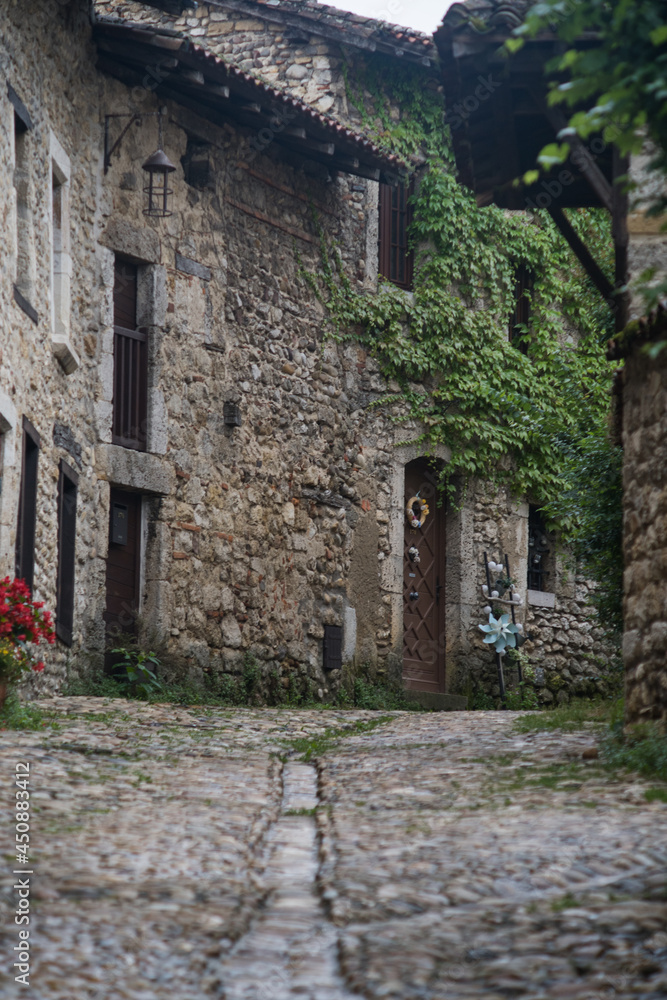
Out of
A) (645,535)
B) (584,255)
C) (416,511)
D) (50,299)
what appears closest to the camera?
(645,535)

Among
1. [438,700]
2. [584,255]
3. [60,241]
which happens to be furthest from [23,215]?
[438,700]

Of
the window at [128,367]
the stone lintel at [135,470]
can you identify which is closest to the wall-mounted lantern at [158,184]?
the window at [128,367]

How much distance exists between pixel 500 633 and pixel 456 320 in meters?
3.59

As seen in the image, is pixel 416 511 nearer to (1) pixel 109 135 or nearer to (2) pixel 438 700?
(2) pixel 438 700

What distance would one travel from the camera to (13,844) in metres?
4.24

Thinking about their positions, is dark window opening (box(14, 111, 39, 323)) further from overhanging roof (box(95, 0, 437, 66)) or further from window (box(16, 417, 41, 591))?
overhanging roof (box(95, 0, 437, 66))

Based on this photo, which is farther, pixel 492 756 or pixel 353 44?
pixel 353 44

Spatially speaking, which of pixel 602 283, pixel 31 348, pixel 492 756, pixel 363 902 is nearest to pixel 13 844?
pixel 363 902

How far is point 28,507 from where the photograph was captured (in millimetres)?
9031

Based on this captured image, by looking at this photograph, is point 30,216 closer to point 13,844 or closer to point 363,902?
point 13,844

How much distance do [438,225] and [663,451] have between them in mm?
8100

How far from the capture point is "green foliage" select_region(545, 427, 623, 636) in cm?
850

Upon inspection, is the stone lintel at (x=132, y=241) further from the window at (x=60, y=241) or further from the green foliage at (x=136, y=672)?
the green foliage at (x=136, y=672)

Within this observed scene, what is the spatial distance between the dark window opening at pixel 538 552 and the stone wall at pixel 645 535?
783cm
